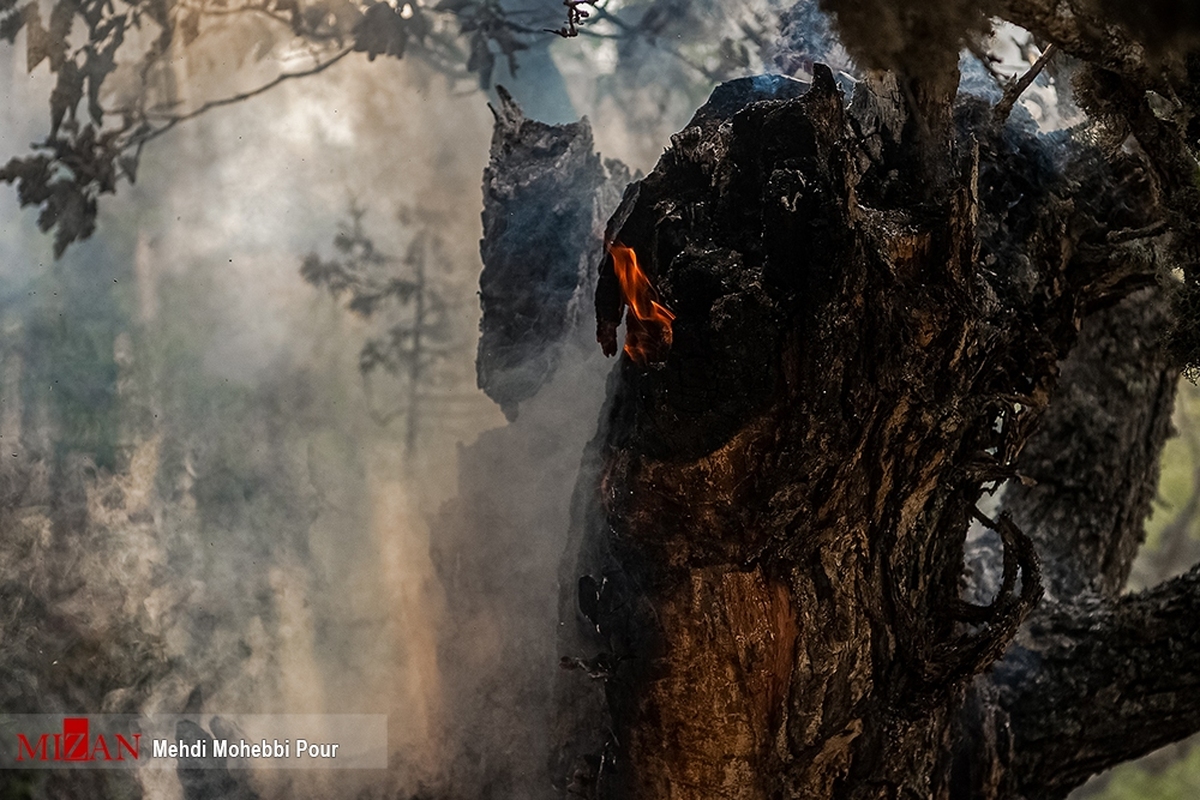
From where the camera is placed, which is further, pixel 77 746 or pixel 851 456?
pixel 77 746

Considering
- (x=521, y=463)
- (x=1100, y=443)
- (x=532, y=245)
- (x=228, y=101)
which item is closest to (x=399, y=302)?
(x=532, y=245)

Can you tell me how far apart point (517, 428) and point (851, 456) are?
1404 mm

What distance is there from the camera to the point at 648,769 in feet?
9.02

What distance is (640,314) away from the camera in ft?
8.54

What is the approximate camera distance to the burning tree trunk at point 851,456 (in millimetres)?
2365

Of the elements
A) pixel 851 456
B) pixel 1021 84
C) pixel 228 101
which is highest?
pixel 228 101

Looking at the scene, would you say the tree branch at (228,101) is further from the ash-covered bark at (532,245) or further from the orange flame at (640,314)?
the orange flame at (640,314)

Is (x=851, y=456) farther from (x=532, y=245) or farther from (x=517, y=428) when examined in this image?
(x=532, y=245)

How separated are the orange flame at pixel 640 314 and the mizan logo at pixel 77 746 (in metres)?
2.43

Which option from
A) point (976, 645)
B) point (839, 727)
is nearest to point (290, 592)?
point (839, 727)

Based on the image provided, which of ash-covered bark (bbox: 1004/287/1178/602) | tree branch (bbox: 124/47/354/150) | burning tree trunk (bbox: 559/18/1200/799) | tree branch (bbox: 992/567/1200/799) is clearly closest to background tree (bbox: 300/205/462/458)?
tree branch (bbox: 124/47/354/150)

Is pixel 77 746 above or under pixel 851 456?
under

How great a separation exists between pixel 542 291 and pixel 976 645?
1.90 metres

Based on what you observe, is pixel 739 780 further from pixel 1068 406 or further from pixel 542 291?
pixel 1068 406
